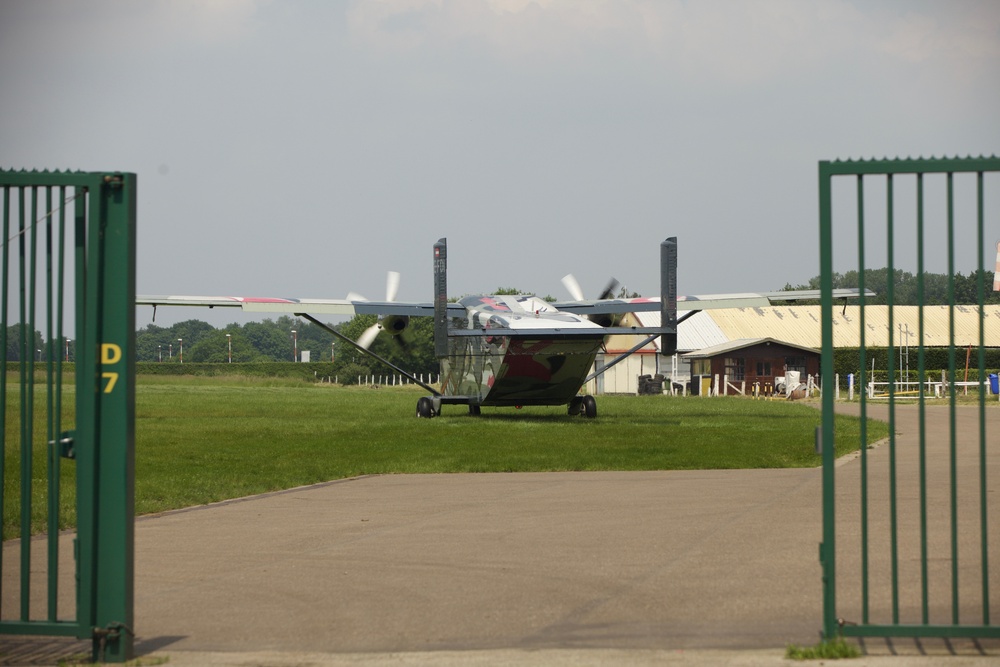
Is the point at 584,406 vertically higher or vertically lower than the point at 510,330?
lower

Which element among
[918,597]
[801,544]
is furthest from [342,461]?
[918,597]

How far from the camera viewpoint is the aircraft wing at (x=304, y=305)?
103 ft

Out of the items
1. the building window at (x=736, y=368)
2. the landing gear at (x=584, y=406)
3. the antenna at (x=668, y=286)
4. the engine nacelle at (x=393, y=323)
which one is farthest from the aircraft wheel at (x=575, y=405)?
the building window at (x=736, y=368)

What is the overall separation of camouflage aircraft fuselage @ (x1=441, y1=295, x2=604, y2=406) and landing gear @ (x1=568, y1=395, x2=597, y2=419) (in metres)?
0.41

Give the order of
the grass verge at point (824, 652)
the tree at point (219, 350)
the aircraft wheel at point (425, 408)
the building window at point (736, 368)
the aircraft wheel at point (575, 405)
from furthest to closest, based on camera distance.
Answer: the tree at point (219, 350) → the building window at point (736, 368) → the aircraft wheel at point (575, 405) → the aircraft wheel at point (425, 408) → the grass verge at point (824, 652)

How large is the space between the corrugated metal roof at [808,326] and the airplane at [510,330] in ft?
128

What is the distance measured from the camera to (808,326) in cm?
7738

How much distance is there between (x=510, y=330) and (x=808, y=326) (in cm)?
5223

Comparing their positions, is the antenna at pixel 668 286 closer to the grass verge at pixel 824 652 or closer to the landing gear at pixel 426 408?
the landing gear at pixel 426 408

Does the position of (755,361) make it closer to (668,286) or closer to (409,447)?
(668,286)

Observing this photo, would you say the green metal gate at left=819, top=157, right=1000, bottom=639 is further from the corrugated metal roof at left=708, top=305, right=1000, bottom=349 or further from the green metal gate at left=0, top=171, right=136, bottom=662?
the corrugated metal roof at left=708, top=305, right=1000, bottom=349

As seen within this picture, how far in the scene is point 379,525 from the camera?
11375mm

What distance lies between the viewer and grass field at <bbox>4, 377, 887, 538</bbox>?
1605cm

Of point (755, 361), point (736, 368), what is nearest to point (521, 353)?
point (736, 368)
